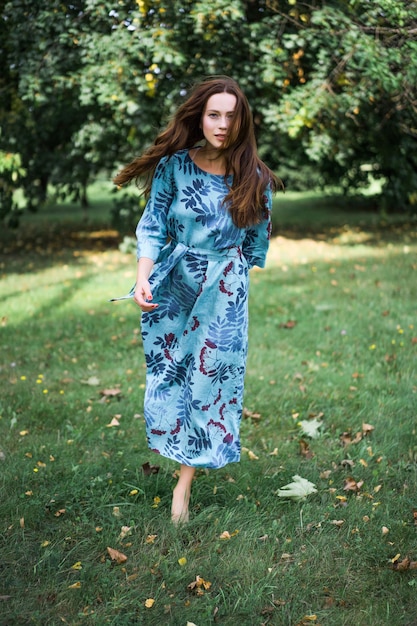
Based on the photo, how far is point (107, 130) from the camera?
31.0 ft

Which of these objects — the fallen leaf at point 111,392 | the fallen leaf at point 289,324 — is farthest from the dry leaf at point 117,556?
the fallen leaf at point 289,324

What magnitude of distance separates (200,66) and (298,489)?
669 centimetres

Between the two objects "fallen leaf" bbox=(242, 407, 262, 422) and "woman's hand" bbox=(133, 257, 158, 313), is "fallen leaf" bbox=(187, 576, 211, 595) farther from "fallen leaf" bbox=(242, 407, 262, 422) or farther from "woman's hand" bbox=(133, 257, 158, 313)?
"fallen leaf" bbox=(242, 407, 262, 422)

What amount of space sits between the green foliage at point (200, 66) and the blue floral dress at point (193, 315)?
4.20 metres

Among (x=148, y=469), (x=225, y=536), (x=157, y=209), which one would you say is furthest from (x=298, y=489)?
(x=157, y=209)

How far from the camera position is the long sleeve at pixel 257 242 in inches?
120

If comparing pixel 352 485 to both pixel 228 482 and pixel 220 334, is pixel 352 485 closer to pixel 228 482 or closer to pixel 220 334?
pixel 228 482

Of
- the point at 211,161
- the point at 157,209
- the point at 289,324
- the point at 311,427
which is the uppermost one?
the point at 211,161

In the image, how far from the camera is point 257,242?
3090mm

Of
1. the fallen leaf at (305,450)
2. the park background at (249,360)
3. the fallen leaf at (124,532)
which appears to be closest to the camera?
the park background at (249,360)

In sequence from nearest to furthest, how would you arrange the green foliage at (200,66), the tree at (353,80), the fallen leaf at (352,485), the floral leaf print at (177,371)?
the floral leaf print at (177,371) → the fallen leaf at (352,485) → the tree at (353,80) → the green foliage at (200,66)

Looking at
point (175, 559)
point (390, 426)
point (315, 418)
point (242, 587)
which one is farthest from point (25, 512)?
point (390, 426)

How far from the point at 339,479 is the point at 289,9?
6350 mm

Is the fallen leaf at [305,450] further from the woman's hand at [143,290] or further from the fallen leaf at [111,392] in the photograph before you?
the woman's hand at [143,290]
